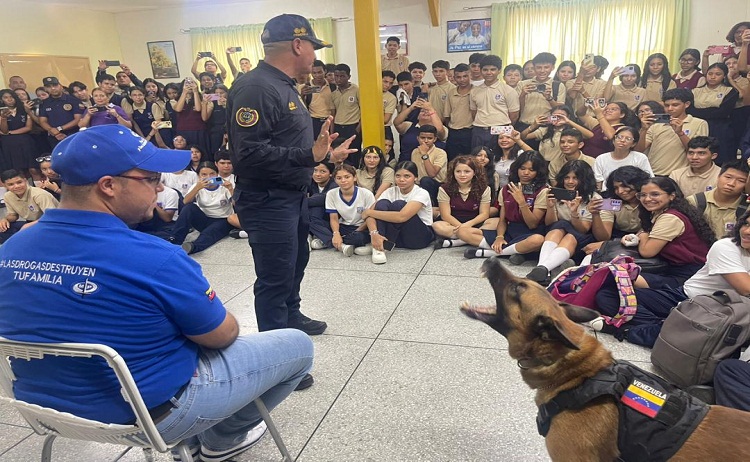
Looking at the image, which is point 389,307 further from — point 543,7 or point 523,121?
point 543,7

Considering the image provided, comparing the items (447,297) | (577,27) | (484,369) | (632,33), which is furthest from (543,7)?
(484,369)

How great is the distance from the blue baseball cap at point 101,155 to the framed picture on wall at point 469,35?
9.43 metres

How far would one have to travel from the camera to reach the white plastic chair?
1.04m

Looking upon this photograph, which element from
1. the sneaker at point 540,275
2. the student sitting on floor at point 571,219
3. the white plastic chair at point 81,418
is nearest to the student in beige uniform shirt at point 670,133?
the student sitting on floor at point 571,219

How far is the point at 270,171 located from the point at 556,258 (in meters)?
2.36

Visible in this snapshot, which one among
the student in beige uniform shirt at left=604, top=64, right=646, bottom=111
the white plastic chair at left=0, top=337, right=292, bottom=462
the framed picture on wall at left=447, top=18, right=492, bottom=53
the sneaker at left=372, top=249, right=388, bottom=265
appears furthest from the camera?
the framed picture on wall at left=447, top=18, right=492, bottom=53

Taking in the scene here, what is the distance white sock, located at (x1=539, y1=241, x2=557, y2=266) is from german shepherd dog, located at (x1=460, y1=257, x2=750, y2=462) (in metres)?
1.97

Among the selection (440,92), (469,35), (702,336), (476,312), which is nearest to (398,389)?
(476,312)

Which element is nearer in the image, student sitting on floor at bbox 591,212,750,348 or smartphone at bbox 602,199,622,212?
student sitting on floor at bbox 591,212,750,348

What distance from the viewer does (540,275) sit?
3.41m

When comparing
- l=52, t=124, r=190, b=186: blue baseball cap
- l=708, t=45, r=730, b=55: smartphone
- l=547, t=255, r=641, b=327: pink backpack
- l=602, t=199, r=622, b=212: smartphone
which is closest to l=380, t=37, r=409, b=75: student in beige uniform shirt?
l=708, t=45, r=730, b=55: smartphone

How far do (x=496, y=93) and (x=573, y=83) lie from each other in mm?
1022

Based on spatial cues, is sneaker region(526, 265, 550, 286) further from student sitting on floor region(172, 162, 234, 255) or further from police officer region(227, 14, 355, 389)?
student sitting on floor region(172, 162, 234, 255)

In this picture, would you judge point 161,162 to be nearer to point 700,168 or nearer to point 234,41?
point 700,168
